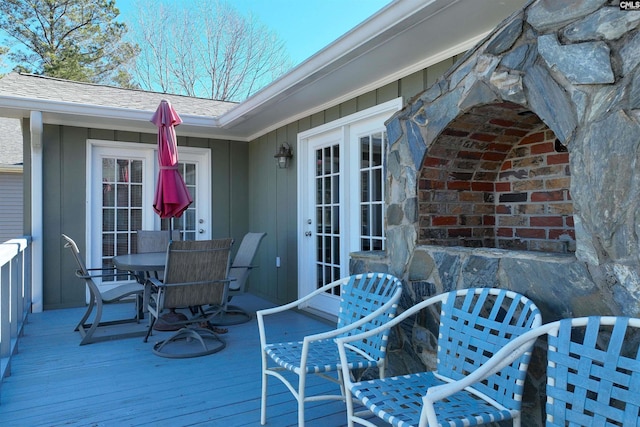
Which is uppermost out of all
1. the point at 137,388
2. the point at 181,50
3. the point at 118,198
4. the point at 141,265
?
the point at 181,50

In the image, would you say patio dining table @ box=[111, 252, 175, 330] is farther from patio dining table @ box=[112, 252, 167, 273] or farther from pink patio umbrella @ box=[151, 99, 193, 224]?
pink patio umbrella @ box=[151, 99, 193, 224]

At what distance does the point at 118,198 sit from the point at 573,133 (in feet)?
17.7

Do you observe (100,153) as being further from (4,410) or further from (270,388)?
(270,388)

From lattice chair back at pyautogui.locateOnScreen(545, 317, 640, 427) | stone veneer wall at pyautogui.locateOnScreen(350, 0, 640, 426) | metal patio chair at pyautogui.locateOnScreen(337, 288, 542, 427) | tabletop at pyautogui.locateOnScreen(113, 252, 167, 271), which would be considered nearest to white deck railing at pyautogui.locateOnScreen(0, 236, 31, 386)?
tabletop at pyautogui.locateOnScreen(113, 252, 167, 271)

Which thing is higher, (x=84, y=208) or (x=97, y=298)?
(x=84, y=208)

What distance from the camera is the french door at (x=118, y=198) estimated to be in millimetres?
5469

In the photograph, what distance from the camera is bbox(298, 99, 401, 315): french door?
3.97 metres

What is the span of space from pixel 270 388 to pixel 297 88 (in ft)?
8.42

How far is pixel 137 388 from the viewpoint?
2.80 metres

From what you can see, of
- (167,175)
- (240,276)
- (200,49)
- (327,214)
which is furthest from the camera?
(200,49)

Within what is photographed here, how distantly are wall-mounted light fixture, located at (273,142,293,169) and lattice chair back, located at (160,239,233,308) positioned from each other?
6.29ft

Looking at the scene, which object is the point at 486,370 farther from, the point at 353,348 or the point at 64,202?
the point at 64,202

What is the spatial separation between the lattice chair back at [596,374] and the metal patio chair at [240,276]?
3.28 m

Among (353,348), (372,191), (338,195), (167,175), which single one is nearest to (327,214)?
(338,195)
